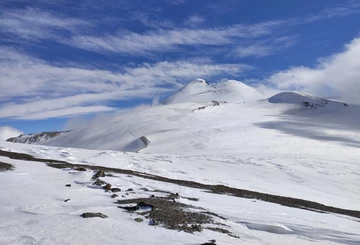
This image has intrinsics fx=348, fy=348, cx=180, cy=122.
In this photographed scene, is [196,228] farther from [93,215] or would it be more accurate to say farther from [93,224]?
[93,215]

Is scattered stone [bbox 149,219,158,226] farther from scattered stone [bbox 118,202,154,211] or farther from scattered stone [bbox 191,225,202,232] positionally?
scattered stone [bbox 118,202,154,211]

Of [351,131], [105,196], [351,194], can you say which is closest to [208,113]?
[351,131]

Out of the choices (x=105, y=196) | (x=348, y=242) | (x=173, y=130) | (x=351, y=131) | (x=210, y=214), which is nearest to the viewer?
(x=348, y=242)

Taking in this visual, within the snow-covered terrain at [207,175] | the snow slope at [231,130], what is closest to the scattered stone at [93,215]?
the snow-covered terrain at [207,175]

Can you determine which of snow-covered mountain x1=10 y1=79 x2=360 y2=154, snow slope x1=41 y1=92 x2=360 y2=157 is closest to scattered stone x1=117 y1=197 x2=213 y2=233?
snow slope x1=41 y1=92 x2=360 y2=157

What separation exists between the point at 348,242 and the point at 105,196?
8.92m

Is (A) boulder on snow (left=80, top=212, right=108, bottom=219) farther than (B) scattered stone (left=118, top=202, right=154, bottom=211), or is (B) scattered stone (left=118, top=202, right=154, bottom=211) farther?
(B) scattered stone (left=118, top=202, right=154, bottom=211)

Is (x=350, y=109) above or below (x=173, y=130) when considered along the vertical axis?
above

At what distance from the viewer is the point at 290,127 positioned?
87.6 m

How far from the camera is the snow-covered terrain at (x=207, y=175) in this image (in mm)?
9367

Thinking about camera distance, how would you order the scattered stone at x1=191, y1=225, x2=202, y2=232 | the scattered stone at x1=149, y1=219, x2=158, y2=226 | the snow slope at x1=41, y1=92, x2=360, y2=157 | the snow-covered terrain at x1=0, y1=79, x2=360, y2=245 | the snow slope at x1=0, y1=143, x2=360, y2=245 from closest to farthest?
the snow slope at x1=0, y1=143, x2=360, y2=245 → the snow-covered terrain at x1=0, y1=79, x2=360, y2=245 → the scattered stone at x1=191, y1=225, x2=202, y2=232 → the scattered stone at x1=149, y1=219, x2=158, y2=226 → the snow slope at x1=41, y1=92, x2=360, y2=157

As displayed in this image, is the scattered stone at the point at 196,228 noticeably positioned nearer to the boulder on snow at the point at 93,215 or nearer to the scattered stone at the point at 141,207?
the scattered stone at the point at 141,207

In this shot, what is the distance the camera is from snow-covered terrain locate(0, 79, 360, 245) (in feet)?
30.7

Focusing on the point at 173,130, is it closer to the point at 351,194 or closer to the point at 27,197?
the point at 351,194
